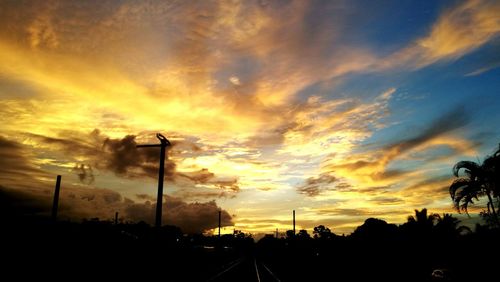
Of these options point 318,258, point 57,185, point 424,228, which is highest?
point 57,185

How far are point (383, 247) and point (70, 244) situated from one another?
31250 mm

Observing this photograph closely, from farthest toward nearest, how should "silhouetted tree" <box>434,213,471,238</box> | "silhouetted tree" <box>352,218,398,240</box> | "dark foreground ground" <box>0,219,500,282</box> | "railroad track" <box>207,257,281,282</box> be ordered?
1. "silhouetted tree" <box>352,218,398,240</box>
2. "silhouetted tree" <box>434,213,471,238</box>
3. "railroad track" <box>207,257,281,282</box>
4. "dark foreground ground" <box>0,219,500,282</box>

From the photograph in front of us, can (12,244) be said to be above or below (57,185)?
below

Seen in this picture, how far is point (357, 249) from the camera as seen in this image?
151 ft

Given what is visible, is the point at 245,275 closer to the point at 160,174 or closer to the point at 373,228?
the point at 160,174

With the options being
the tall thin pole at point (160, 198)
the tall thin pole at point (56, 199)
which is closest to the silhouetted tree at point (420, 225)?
the tall thin pole at point (160, 198)

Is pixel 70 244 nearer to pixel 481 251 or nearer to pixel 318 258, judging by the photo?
pixel 481 251

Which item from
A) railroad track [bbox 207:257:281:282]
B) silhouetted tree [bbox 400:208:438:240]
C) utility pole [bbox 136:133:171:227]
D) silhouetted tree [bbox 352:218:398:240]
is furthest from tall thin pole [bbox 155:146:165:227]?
silhouetted tree [bbox 352:218:398:240]

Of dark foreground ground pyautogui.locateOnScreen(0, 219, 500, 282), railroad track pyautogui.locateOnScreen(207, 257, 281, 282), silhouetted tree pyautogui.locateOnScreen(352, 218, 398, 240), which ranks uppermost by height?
silhouetted tree pyautogui.locateOnScreen(352, 218, 398, 240)

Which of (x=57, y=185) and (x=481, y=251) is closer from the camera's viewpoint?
(x=481, y=251)

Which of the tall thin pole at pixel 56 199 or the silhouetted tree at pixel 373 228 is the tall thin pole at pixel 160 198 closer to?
the tall thin pole at pixel 56 199

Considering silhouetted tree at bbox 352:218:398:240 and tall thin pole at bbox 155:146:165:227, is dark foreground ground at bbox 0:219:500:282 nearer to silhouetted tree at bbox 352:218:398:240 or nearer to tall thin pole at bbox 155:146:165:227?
tall thin pole at bbox 155:146:165:227

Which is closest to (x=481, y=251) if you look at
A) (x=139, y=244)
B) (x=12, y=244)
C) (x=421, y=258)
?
(x=421, y=258)

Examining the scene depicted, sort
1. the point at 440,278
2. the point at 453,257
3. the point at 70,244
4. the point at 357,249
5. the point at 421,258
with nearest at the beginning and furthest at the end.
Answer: the point at 440,278, the point at 70,244, the point at 453,257, the point at 421,258, the point at 357,249
